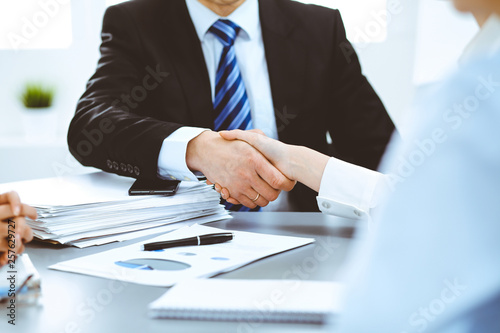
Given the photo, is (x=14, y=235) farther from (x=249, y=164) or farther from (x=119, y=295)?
(x=249, y=164)

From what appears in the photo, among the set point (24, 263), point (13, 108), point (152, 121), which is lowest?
point (13, 108)

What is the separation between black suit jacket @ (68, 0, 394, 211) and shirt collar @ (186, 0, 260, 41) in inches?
1.0

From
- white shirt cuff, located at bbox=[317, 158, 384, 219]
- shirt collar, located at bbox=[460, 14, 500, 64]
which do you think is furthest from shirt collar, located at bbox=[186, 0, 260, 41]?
shirt collar, located at bbox=[460, 14, 500, 64]

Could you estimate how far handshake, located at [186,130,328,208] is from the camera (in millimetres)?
1107

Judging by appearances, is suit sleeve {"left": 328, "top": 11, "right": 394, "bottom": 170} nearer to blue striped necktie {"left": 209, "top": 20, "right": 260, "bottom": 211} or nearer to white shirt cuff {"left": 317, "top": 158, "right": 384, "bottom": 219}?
blue striped necktie {"left": 209, "top": 20, "right": 260, "bottom": 211}

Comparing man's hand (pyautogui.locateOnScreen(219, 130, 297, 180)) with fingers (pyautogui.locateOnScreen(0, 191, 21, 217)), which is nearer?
fingers (pyautogui.locateOnScreen(0, 191, 21, 217))

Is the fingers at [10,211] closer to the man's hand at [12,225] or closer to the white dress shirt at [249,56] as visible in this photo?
the man's hand at [12,225]

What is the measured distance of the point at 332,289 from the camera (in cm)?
62

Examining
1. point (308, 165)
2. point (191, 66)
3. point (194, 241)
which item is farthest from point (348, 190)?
point (191, 66)

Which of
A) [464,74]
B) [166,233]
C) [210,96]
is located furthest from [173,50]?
[464,74]

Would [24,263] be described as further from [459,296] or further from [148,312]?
[459,296]

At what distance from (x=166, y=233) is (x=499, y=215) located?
708 mm

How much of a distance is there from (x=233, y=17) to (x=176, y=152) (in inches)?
24.0

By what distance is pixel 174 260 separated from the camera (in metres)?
0.77
